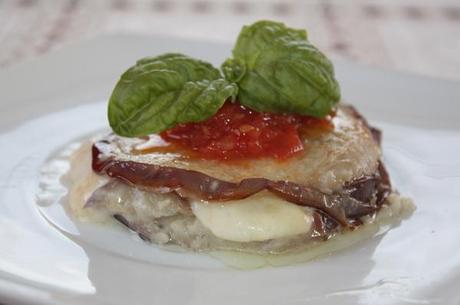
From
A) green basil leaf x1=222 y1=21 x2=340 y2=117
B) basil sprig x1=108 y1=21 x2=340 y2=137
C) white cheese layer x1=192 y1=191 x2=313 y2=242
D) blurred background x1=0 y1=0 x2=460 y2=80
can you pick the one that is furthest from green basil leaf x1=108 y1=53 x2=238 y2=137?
blurred background x1=0 y1=0 x2=460 y2=80

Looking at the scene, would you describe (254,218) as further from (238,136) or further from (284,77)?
(284,77)

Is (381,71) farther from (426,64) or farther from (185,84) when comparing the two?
(185,84)

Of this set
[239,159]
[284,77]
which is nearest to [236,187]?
[239,159]

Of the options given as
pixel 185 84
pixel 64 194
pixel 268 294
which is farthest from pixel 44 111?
pixel 268 294

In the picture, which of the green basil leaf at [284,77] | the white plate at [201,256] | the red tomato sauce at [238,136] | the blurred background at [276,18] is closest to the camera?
the white plate at [201,256]

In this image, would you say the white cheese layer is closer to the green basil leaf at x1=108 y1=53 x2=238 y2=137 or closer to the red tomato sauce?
the red tomato sauce

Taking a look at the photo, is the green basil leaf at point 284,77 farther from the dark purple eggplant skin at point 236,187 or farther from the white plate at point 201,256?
the white plate at point 201,256

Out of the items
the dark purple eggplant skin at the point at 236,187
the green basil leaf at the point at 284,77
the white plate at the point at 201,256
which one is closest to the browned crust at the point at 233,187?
the dark purple eggplant skin at the point at 236,187
